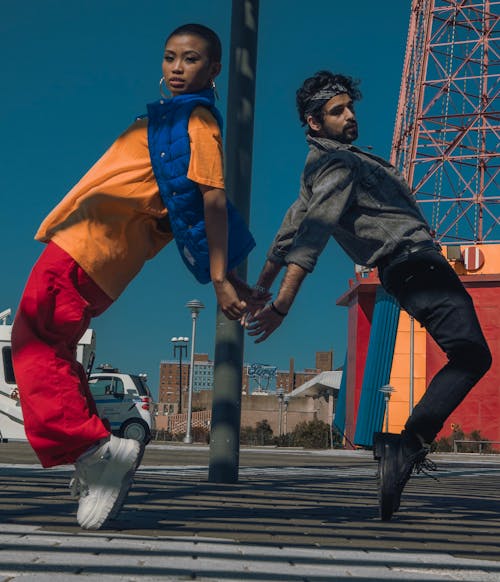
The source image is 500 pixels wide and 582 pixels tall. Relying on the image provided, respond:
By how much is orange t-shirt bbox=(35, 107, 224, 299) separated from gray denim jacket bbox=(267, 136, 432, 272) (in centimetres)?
54

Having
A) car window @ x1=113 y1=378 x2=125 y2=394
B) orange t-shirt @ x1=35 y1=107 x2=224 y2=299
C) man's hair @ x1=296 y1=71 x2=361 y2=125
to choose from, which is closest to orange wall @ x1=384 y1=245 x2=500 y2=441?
car window @ x1=113 y1=378 x2=125 y2=394

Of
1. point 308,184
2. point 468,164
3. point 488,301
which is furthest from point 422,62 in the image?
point 308,184

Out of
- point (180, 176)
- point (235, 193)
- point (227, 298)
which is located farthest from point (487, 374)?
point (180, 176)

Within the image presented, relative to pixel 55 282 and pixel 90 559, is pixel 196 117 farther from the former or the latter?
pixel 90 559

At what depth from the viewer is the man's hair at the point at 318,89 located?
13.0ft

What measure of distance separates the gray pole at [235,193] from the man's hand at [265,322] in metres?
2.01

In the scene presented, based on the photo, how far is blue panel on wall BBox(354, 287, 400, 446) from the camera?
35.1 metres

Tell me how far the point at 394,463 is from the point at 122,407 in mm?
15727

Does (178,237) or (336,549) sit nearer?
(336,549)

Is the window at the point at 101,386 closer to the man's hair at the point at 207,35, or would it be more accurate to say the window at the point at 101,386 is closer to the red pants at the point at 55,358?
the man's hair at the point at 207,35

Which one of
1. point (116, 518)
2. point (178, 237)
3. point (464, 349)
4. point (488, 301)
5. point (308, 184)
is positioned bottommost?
point (116, 518)

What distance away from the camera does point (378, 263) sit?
12.2 feet

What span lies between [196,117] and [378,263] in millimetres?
983

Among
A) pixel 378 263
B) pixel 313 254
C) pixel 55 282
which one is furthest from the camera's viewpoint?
pixel 378 263
